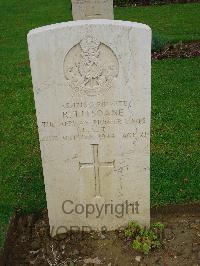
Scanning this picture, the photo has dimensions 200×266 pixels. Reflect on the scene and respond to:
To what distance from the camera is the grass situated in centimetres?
527

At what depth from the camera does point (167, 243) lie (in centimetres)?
443

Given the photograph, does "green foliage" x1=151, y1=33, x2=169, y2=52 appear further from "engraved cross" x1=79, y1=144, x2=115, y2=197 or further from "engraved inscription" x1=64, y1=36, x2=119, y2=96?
"engraved inscription" x1=64, y1=36, x2=119, y2=96

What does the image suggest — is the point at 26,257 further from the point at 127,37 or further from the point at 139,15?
the point at 139,15

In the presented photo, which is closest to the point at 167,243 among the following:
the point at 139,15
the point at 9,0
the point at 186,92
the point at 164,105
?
the point at 164,105

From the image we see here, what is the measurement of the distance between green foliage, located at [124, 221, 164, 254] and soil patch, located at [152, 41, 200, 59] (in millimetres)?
6214

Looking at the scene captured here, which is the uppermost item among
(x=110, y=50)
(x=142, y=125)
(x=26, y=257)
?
(x=110, y=50)

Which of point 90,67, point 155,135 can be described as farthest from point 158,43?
point 90,67

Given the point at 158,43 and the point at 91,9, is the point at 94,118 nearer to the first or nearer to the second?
the point at 91,9

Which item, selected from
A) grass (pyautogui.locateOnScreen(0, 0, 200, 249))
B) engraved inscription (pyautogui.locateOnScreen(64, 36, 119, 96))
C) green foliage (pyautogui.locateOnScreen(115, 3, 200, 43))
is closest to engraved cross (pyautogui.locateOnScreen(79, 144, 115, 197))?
engraved inscription (pyautogui.locateOnScreen(64, 36, 119, 96))

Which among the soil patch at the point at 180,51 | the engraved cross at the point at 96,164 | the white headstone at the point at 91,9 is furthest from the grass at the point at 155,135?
the white headstone at the point at 91,9

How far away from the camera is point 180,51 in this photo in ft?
34.2

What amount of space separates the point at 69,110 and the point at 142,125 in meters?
0.64

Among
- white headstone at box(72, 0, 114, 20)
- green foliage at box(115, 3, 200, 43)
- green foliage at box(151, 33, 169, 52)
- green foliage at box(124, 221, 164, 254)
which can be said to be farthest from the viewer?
green foliage at box(115, 3, 200, 43)

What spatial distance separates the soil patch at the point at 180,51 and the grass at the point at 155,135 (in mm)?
373
